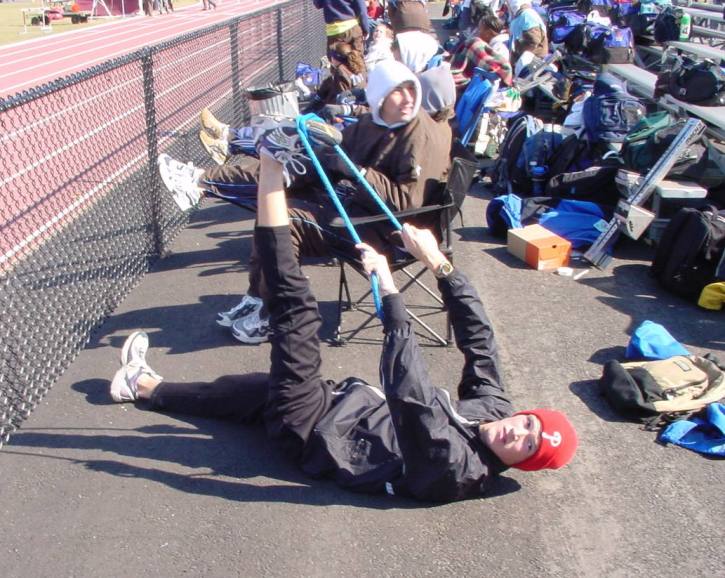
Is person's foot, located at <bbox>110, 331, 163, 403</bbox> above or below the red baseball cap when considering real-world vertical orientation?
below

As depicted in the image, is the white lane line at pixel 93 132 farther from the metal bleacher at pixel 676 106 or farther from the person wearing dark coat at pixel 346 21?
the metal bleacher at pixel 676 106

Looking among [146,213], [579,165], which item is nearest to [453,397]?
[146,213]

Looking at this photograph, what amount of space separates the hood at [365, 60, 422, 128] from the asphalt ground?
50.6 inches

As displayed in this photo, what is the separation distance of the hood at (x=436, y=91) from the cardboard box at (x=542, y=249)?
43.4 inches

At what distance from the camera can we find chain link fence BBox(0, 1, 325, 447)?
387cm

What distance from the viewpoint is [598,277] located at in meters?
5.24

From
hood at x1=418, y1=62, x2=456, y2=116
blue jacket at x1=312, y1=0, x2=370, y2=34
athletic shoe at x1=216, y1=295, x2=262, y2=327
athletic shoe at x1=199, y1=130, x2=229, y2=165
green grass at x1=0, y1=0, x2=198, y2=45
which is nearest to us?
athletic shoe at x1=216, y1=295, x2=262, y2=327

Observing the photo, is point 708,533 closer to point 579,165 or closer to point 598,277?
point 598,277

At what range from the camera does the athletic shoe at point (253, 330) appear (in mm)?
4301

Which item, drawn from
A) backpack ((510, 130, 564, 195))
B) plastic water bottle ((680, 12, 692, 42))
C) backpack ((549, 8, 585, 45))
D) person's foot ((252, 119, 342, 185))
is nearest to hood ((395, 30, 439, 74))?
backpack ((510, 130, 564, 195))

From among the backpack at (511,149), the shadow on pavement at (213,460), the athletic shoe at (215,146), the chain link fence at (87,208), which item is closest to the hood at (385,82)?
the chain link fence at (87,208)

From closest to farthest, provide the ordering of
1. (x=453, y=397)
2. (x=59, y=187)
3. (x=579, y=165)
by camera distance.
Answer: (x=453, y=397) < (x=59, y=187) < (x=579, y=165)

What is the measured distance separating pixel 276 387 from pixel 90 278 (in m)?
2.03

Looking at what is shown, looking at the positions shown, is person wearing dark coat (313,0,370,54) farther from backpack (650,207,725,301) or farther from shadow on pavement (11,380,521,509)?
shadow on pavement (11,380,521,509)
